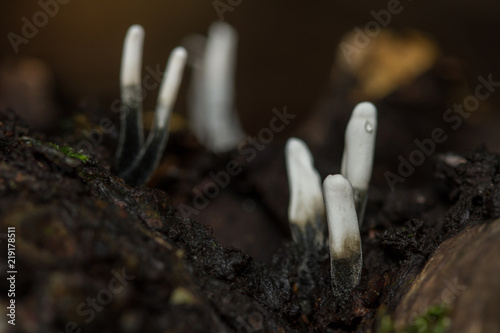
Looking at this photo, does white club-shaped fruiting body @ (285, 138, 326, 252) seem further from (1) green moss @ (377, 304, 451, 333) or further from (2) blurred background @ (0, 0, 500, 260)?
(1) green moss @ (377, 304, 451, 333)

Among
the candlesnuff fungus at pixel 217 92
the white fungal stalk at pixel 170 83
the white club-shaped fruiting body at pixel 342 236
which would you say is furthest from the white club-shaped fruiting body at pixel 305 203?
the candlesnuff fungus at pixel 217 92

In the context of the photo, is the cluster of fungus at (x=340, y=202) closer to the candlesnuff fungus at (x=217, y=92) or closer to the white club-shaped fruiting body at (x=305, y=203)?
the white club-shaped fruiting body at (x=305, y=203)

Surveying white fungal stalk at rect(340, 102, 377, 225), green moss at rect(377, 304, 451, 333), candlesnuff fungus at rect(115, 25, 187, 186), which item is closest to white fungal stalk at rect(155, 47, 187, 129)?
candlesnuff fungus at rect(115, 25, 187, 186)

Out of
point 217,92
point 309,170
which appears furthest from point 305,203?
point 217,92

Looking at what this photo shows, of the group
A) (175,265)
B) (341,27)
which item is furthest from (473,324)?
(341,27)

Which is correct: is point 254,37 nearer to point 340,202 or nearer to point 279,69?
point 279,69

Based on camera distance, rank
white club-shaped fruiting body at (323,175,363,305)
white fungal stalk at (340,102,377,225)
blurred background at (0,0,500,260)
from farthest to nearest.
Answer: blurred background at (0,0,500,260) < white fungal stalk at (340,102,377,225) < white club-shaped fruiting body at (323,175,363,305)
